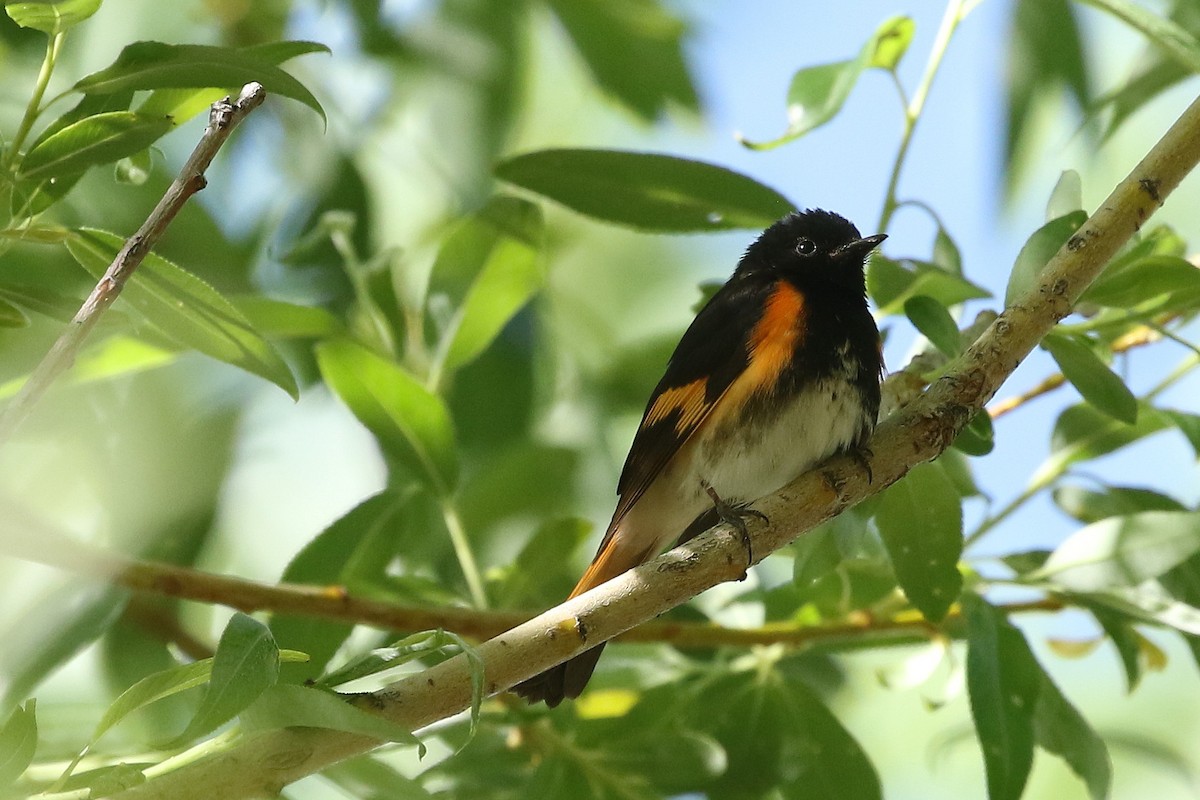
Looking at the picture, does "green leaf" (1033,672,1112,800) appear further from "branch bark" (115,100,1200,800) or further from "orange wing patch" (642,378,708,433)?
"orange wing patch" (642,378,708,433)

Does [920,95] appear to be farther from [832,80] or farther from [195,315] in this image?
[195,315]

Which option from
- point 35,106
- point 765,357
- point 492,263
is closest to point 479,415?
point 492,263

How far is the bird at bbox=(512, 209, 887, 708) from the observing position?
2850mm

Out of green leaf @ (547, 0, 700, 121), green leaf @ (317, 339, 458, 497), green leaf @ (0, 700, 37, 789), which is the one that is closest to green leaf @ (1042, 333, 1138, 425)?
green leaf @ (317, 339, 458, 497)

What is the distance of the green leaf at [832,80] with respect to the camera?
97.0 inches

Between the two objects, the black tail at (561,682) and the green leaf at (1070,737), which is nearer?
the green leaf at (1070,737)

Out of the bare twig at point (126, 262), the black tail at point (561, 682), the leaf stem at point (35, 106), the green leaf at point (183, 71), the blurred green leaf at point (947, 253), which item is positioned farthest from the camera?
the blurred green leaf at point (947, 253)

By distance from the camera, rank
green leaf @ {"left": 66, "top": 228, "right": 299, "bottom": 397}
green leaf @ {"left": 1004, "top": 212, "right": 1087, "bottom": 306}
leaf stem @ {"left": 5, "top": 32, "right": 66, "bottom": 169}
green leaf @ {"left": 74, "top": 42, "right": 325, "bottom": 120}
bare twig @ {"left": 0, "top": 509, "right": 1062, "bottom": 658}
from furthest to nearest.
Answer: green leaf @ {"left": 1004, "top": 212, "right": 1087, "bottom": 306}
bare twig @ {"left": 0, "top": 509, "right": 1062, "bottom": 658}
green leaf @ {"left": 66, "top": 228, "right": 299, "bottom": 397}
green leaf @ {"left": 74, "top": 42, "right": 325, "bottom": 120}
leaf stem @ {"left": 5, "top": 32, "right": 66, "bottom": 169}

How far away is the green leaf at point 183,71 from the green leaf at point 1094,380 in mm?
1322

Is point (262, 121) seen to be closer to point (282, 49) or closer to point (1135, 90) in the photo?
point (282, 49)

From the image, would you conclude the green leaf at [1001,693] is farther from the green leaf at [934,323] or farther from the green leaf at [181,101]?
the green leaf at [181,101]

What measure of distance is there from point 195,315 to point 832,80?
134cm

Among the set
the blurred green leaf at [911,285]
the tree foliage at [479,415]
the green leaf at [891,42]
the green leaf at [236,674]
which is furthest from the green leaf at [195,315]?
the green leaf at [891,42]

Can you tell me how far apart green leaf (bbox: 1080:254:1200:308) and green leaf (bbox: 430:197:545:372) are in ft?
4.10
